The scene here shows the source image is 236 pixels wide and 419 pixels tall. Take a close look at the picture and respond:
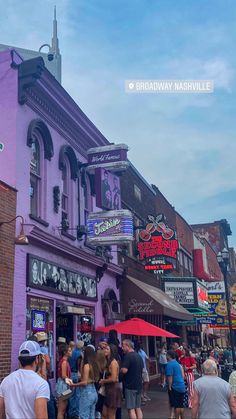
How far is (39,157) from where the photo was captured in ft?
41.1

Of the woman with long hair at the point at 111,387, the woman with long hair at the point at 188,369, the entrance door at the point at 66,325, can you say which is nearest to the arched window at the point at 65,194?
the entrance door at the point at 66,325

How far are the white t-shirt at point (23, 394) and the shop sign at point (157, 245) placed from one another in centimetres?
1530

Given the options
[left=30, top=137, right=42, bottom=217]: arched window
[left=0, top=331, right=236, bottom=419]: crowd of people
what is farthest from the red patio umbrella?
[left=30, top=137, right=42, bottom=217]: arched window

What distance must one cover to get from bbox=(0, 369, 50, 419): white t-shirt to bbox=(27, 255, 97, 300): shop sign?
688 cm

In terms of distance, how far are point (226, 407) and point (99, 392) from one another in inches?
158

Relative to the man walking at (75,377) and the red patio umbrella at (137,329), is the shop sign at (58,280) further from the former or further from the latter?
the man walking at (75,377)

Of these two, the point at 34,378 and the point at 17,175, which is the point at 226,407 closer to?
the point at 34,378

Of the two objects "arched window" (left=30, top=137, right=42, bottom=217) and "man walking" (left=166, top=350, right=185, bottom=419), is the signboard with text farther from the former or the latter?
"man walking" (left=166, top=350, right=185, bottom=419)

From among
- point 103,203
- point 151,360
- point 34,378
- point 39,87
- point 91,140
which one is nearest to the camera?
point 34,378

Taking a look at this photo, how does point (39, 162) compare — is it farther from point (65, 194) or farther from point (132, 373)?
point (132, 373)

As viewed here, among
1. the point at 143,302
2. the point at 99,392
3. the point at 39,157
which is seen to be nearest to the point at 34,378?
the point at 99,392

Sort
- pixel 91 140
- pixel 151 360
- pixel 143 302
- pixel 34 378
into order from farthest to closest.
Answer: pixel 151 360, pixel 143 302, pixel 91 140, pixel 34 378

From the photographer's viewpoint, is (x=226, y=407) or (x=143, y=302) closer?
(x=226, y=407)

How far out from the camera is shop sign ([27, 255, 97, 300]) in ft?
37.0
